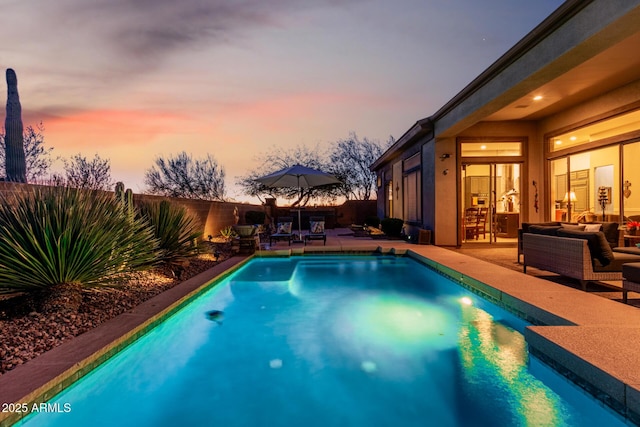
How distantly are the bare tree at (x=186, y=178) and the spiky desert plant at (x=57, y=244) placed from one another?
1894 centimetres

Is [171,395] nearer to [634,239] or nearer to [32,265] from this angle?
[32,265]

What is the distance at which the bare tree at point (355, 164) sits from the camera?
79.1ft

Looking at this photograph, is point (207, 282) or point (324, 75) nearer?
point (207, 282)

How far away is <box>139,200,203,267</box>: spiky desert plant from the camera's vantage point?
19.6 feet

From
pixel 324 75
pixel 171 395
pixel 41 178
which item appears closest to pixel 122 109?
pixel 324 75

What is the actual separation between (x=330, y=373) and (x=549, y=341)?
5.97 ft

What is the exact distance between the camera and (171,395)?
2883 millimetres

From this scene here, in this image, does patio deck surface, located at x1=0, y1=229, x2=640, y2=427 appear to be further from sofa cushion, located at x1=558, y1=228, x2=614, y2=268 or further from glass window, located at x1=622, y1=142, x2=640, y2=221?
glass window, located at x1=622, y1=142, x2=640, y2=221

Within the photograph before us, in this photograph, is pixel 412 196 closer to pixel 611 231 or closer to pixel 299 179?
pixel 299 179

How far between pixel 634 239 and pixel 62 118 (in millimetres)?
17139

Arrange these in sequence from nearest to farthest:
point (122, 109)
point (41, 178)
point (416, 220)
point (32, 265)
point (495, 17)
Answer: point (32, 265) < point (41, 178) < point (495, 17) < point (416, 220) < point (122, 109)

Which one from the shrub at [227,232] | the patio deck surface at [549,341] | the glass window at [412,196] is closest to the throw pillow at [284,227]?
the shrub at [227,232]

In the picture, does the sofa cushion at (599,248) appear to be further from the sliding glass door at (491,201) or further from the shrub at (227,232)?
the shrub at (227,232)

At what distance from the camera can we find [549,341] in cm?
273
